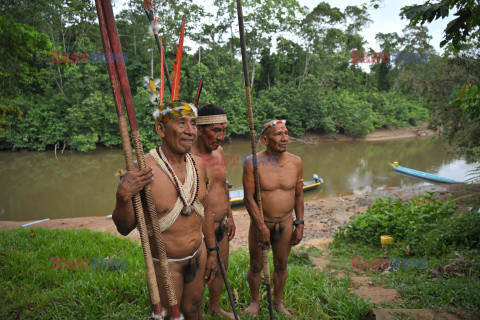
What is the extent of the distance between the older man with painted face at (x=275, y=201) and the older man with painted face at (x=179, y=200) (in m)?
1.03

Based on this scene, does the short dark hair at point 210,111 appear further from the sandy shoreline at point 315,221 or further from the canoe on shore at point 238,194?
the canoe on shore at point 238,194

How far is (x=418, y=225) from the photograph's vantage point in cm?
538

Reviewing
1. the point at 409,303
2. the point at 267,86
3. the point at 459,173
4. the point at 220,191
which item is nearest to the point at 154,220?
the point at 220,191

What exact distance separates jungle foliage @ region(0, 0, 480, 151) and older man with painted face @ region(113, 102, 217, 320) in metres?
11.1

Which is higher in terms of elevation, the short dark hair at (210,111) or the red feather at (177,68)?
the red feather at (177,68)

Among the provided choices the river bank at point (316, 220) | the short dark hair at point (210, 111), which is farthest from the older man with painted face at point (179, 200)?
the river bank at point (316, 220)

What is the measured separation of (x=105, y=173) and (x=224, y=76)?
476 inches

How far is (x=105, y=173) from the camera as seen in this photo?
53.5 ft

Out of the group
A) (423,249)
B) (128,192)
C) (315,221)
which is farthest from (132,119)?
(315,221)

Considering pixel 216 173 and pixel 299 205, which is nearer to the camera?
pixel 216 173

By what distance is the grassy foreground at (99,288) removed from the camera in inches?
118

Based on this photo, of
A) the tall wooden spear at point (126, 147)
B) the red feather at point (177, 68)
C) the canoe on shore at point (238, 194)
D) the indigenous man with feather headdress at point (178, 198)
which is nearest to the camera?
the tall wooden spear at point (126, 147)

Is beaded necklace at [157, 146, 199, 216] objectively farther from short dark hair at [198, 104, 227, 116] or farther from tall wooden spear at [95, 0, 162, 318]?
short dark hair at [198, 104, 227, 116]

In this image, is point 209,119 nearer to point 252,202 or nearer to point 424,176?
point 252,202
